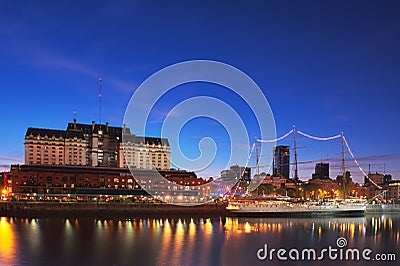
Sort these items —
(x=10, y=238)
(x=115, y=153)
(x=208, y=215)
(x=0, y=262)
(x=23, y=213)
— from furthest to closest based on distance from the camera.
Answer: (x=115, y=153) → (x=208, y=215) → (x=23, y=213) → (x=10, y=238) → (x=0, y=262)

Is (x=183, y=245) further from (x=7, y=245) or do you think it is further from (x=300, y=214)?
(x=300, y=214)

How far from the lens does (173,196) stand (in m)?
109

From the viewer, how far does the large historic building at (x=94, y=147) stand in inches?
5182

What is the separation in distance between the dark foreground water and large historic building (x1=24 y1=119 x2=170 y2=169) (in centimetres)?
7866

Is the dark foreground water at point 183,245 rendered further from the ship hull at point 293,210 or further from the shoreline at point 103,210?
the ship hull at point 293,210

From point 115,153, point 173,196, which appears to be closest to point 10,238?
point 173,196

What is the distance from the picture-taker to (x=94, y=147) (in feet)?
463

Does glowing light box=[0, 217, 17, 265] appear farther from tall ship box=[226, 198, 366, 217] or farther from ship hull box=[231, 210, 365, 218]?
tall ship box=[226, 198, 366, 217]

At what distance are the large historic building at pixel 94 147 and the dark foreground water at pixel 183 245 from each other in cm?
7866

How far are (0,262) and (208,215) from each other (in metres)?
53.6

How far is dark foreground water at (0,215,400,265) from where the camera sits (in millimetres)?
33688

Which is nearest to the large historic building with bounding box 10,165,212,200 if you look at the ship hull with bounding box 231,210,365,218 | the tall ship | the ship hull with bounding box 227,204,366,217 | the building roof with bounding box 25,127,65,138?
the building roof with bounding box 25,127,65,138

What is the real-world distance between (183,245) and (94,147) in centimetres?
10520

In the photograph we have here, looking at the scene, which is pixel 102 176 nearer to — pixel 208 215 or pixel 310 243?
pixel 208 215
